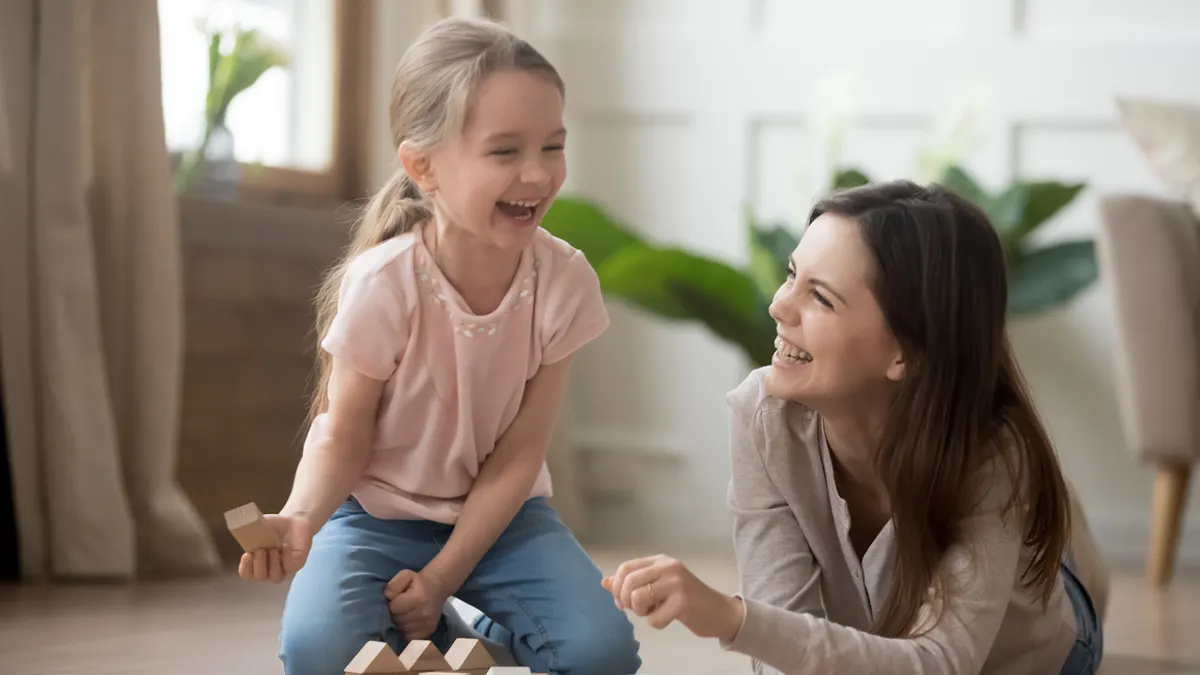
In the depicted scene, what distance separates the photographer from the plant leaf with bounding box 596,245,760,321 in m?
3.05

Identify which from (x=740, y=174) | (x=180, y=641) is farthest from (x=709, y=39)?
(x=180, y=641)

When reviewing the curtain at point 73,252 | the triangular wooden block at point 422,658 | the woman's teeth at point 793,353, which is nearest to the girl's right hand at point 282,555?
the triangular wooden block at point 422,658

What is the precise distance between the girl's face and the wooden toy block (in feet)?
1.20

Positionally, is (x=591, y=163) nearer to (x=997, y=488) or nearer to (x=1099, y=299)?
(x=1099, y=299)

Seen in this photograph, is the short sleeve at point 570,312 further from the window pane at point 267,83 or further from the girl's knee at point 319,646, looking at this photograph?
the window pane at point 267,83

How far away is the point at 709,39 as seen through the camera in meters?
3.66

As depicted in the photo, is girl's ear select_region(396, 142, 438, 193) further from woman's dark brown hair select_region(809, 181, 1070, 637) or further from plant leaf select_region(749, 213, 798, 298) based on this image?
plant leaf select_region(749, 213, 798, 298)

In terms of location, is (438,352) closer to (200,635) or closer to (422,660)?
(422,660)

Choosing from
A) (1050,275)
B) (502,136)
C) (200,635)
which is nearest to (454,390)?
(502,136)

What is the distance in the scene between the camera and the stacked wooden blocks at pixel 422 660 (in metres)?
1.14

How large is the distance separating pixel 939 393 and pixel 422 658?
485mm

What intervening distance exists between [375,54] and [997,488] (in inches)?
96.4

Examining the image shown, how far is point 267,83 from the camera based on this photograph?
3277 mm

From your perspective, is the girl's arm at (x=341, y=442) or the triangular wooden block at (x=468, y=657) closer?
the triangular wooden block at (x=468, y=657)
